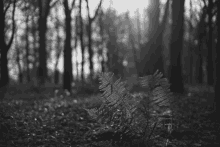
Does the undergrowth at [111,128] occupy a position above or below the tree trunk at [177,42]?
below

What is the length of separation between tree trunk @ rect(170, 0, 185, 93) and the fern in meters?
7.41

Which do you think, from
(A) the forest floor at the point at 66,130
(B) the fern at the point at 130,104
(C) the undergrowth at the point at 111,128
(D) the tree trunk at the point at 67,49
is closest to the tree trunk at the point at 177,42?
(A) the forest floor at the point at 66,130

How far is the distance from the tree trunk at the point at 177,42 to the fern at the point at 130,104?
741 centimetres

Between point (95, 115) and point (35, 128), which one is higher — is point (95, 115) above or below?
above

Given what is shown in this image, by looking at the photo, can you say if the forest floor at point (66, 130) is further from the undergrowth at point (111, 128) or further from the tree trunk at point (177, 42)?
the tree trunk at point (177, 42)

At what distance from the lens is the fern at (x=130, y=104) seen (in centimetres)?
420

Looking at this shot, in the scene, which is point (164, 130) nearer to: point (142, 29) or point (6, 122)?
point (6, 122)

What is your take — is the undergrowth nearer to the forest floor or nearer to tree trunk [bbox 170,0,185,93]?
the forest floor

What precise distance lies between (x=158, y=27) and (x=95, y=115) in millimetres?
10130

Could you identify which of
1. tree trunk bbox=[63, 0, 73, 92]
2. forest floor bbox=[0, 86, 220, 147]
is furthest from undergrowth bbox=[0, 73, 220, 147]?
tree trunk bbox=[63, 0, 73, 92]

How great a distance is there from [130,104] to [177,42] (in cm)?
769

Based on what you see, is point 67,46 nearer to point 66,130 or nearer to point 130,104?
point 66,130

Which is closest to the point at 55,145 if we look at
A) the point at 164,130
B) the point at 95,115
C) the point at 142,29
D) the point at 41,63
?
the point at 95,115

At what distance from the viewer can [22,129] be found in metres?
5.30
